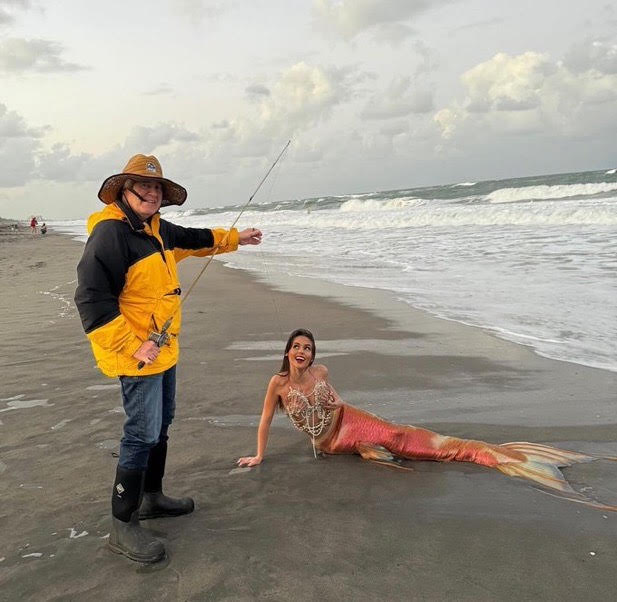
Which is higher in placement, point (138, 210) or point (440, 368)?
point (138, 210)

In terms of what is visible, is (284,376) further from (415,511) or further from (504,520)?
(504,520)

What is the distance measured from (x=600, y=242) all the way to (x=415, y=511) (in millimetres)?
14307

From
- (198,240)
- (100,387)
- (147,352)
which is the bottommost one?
(100,387)

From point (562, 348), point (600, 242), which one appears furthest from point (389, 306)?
point (600, 242)

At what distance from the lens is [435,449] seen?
3736 millimetres

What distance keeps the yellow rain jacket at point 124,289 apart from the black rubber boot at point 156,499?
0.63m

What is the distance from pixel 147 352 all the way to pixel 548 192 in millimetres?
45961

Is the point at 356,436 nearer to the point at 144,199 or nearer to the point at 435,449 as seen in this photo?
the point at 435,449

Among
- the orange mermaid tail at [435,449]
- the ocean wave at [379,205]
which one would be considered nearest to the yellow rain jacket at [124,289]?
the orange mermaid tail at [435,449]

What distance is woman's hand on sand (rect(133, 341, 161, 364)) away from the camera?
2588 millimetres

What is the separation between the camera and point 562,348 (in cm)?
618

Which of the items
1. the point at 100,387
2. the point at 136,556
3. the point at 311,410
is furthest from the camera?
the point at 100,387

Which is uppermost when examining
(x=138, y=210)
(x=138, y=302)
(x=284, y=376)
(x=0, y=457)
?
(x=138, y=210)

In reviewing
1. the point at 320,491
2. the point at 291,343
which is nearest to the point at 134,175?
the point at 291,343
